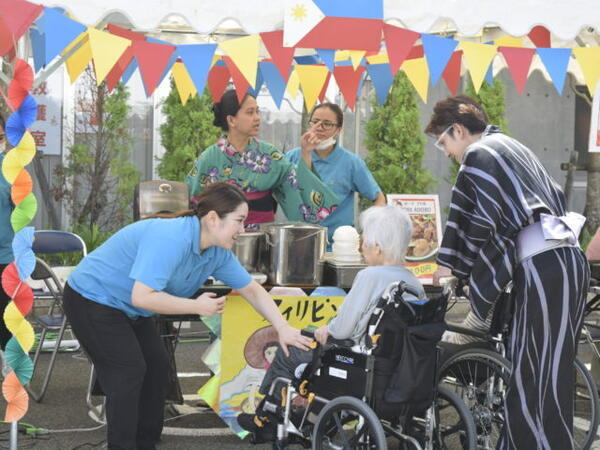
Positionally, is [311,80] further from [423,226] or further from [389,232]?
[389,232]

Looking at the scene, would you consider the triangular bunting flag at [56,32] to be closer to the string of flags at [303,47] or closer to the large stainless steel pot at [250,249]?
the string of flags at [303,47]

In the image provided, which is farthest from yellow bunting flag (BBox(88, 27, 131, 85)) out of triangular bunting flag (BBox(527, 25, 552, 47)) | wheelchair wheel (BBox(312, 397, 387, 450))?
triangular bunting flag (BBox(527, 25, 552, 47))

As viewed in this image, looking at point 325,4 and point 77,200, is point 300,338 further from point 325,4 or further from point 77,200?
point 77,200

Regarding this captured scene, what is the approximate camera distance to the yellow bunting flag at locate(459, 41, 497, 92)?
4.71 metres

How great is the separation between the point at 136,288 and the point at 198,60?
1.52 meters

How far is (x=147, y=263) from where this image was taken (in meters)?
3.54

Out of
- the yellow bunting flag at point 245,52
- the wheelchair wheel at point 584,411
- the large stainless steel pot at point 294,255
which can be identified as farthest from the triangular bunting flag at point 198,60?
the wheelchair wheel at point 584,411

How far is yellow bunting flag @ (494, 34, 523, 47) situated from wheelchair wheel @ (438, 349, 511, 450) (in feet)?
7.31

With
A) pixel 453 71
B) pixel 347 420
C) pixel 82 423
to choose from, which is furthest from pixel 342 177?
pixel 347 420

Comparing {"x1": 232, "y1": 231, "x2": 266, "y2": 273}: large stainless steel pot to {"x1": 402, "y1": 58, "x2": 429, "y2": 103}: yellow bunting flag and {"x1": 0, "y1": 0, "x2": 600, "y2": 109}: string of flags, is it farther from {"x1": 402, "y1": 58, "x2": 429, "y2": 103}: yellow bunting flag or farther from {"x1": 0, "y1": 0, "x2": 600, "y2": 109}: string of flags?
{"x1": 402, "y1": 58, "x2": 429, "y2": 103}: yellow bunting flag

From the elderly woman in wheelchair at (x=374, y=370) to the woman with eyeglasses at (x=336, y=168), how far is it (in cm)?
172

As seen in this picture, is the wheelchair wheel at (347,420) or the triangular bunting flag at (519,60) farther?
the triangular bunting flag at (519,60)

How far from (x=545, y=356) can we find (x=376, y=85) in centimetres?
364

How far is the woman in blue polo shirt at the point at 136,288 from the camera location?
11.7 ft
